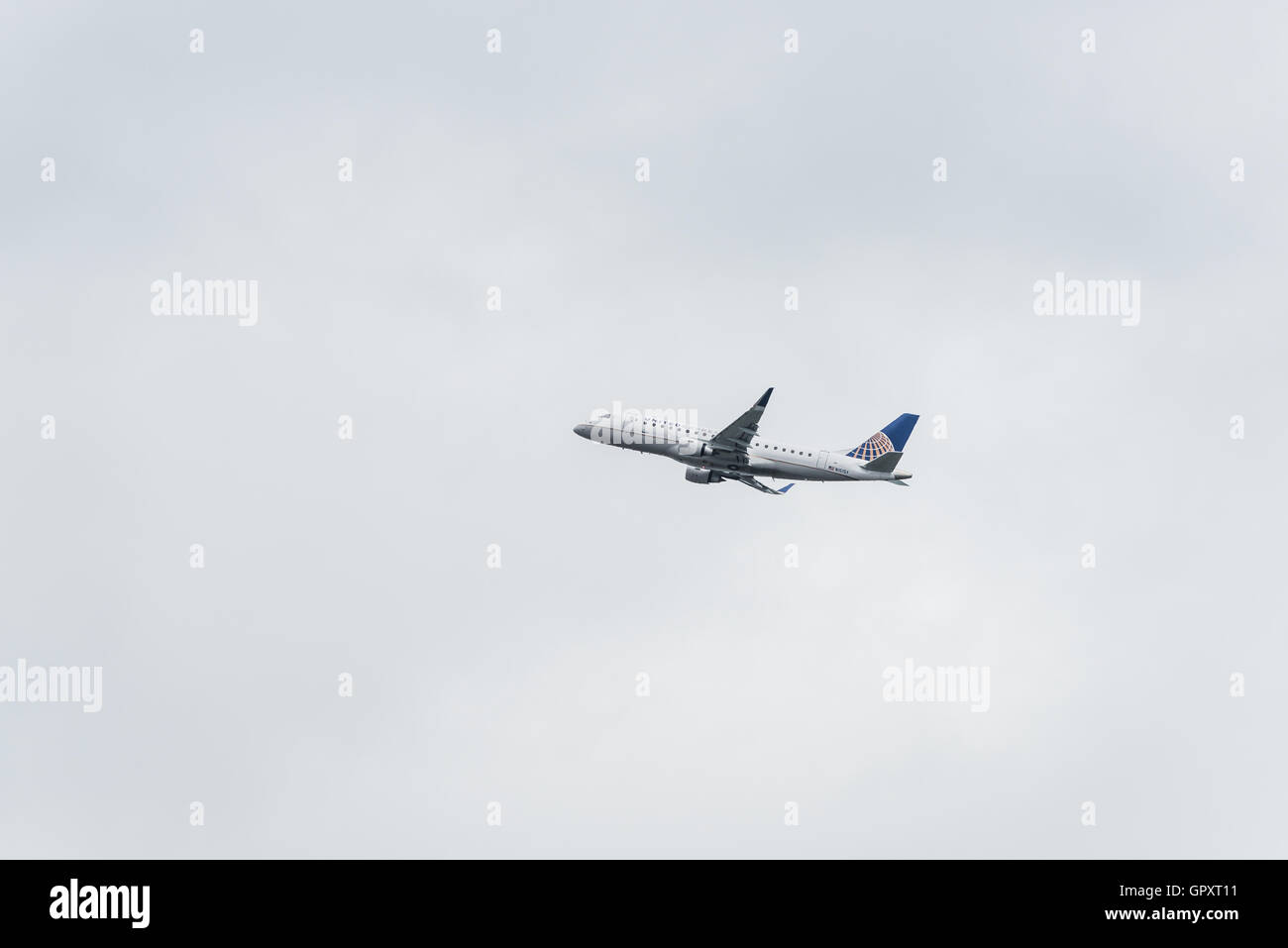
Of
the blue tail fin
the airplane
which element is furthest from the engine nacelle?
the blue tail fin

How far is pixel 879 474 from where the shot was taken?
142500 millimetres

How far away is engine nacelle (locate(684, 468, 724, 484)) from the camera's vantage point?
464 feet

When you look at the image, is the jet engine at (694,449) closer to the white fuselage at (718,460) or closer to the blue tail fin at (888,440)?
the white fuselage at (718,460)

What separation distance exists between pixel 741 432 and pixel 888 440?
18.2m

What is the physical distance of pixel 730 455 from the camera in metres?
138

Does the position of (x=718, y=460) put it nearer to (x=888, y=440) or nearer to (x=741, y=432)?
(x=741, y=432)

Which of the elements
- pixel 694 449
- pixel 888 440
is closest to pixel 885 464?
pixel 888 440

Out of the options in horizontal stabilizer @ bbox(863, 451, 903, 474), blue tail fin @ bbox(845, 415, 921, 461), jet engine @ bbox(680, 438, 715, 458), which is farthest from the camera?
blue tail fin @ bbox(845, 415, 921, 461)

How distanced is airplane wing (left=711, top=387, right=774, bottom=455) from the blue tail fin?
11591 mm

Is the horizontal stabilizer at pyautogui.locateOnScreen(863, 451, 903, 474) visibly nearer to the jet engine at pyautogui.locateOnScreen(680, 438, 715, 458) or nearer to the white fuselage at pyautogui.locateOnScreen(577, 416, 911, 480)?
the white fuselage at pyautogui.locateOnScreen(577, 416, 911, 480)

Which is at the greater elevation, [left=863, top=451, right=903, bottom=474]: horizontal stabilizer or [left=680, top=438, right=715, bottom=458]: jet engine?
[left=680, top=438, right=715, bottom=458]: jet engine
